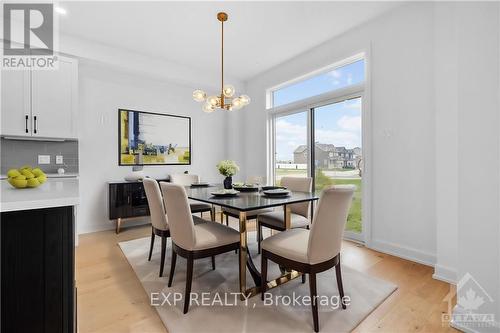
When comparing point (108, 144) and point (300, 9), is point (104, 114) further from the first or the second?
point (300, 9)

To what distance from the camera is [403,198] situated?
2699mm

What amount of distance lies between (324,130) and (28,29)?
13.6 ft

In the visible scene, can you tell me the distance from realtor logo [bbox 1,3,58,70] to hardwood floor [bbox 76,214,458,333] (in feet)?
8.11

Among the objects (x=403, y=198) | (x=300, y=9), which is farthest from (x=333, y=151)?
(x=300, y=9)

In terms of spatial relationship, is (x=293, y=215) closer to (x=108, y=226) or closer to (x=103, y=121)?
(x=108, y=226)

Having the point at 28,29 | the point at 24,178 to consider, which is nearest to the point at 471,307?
the point at 24,178

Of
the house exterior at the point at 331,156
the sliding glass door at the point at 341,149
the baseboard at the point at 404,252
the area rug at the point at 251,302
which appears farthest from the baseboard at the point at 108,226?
the baseboard at the point at 404,252

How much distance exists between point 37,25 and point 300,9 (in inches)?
127

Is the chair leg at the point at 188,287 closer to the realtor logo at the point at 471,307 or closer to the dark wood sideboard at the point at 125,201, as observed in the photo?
the realtor logo at the point at 471,307

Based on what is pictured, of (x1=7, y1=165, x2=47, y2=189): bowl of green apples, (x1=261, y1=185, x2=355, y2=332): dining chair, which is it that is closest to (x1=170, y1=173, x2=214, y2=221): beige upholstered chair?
(x1=261, y1=185, x2=355, y2=332): dining chair

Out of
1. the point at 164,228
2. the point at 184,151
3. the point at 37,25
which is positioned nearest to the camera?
the point at 164,228

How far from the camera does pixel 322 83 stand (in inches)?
147

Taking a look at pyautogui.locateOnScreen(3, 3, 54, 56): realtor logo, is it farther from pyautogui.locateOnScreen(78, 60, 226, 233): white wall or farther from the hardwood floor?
the hardwood floor

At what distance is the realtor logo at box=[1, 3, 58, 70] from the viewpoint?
2.79 metres
